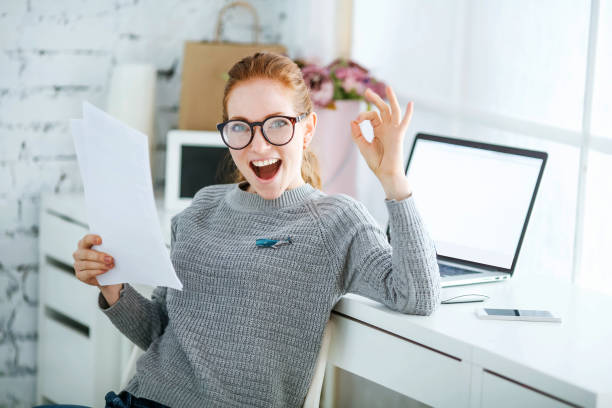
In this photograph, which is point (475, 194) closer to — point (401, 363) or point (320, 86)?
point (401, 363)

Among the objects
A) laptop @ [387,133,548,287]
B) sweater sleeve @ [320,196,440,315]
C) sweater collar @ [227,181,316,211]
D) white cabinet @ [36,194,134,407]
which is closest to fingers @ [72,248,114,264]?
sweater collar @ [227,181,316,211]

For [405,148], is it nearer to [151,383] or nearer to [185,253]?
[185,253]

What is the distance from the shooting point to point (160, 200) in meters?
2.24

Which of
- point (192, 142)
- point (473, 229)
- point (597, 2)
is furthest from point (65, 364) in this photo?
point (597, 2)

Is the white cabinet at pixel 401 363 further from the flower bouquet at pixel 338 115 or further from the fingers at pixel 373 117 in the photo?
the flower bouquet at pixel 338 115

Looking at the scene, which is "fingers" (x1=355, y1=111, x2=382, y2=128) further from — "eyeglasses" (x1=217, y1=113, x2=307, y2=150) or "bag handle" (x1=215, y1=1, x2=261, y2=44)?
"bag handle" (x1=215, y1=1, x2=261, y2=44)

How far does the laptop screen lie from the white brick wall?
1.04m

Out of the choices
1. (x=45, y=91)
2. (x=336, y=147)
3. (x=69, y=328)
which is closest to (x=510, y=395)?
(x=336, y=147)

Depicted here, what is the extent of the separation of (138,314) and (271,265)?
0.31m

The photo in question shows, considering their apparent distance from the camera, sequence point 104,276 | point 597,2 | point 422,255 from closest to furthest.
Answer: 1. point 422,255
2. point 104,276
3. point 597,2

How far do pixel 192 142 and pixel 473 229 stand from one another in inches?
36.4

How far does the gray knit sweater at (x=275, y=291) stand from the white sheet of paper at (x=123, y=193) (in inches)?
5.0

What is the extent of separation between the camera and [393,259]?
115cm

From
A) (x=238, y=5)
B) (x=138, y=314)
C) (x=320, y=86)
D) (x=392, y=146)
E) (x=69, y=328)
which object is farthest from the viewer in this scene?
(x=238, y=5)
